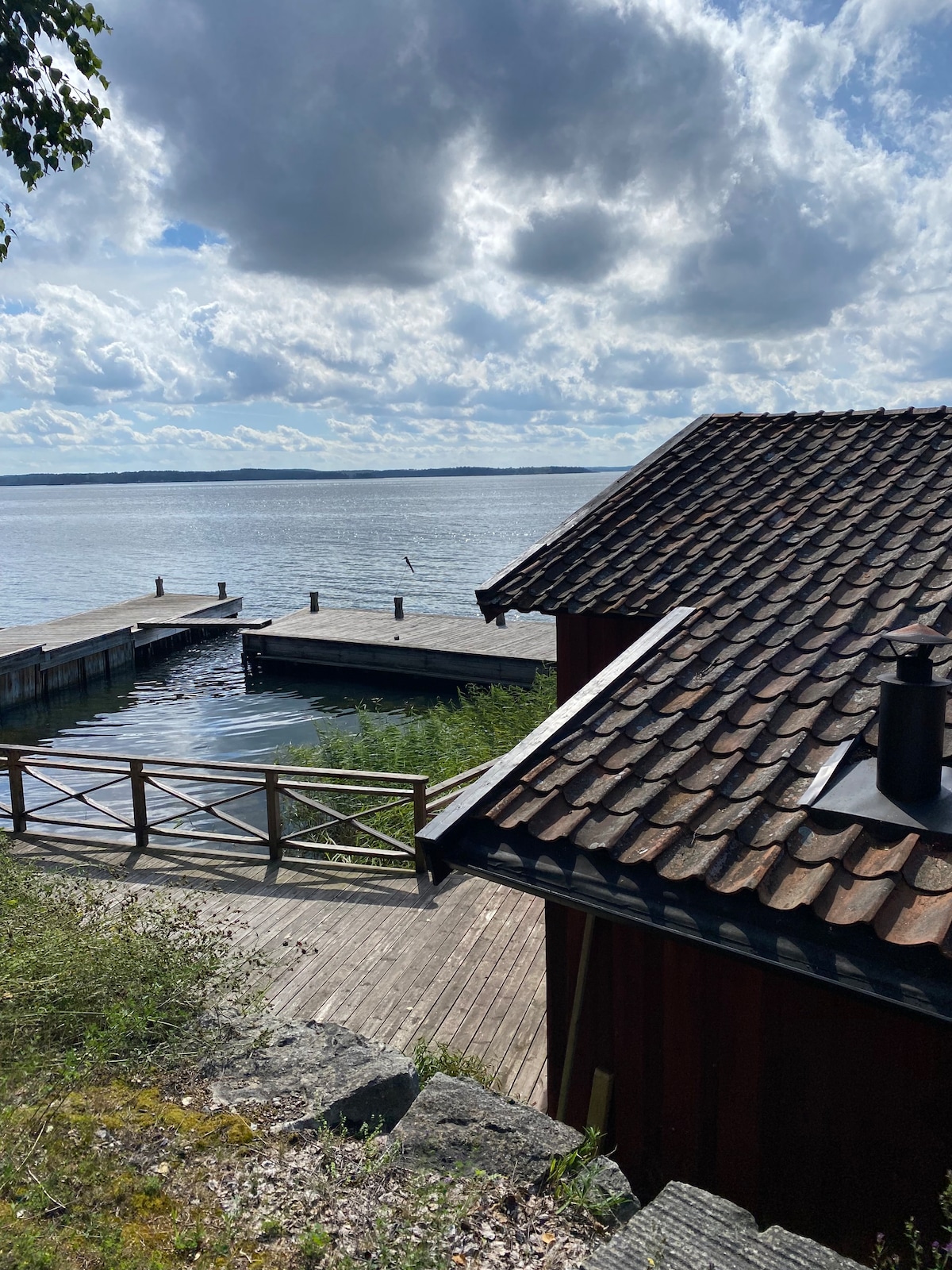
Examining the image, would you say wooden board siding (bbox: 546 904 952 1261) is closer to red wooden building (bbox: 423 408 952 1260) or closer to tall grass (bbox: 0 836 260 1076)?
red wooden building (bbox: 423 408 952 1260)

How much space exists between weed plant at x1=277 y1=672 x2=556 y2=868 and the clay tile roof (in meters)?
6.67

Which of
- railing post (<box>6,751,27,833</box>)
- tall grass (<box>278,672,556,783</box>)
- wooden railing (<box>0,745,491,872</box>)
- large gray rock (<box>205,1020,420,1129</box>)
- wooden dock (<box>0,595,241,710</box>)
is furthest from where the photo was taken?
wooden dock (<box>0,595,241,710</box>)

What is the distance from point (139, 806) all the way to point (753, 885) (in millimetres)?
9129

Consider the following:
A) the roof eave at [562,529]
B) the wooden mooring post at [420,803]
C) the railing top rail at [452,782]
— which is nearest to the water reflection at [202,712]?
the railing top rail at [452,782]

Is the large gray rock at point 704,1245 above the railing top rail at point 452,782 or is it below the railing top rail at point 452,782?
above

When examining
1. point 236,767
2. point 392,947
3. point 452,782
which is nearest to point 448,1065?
point 392,947

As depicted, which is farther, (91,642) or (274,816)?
(91,642)

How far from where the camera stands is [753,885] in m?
3.31

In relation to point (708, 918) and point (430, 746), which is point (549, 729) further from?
point (430, 746)

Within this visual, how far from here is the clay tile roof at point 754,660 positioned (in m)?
3.41

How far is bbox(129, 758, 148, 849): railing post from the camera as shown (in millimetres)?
10547

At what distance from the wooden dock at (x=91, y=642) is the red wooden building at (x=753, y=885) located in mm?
25539

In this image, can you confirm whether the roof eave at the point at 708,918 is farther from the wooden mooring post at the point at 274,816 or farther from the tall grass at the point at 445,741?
the tall grass at the point at 445,741

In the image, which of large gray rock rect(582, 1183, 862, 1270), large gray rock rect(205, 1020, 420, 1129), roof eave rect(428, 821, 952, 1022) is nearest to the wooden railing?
large gray rock rect(205, 1020, 420, 1129)
